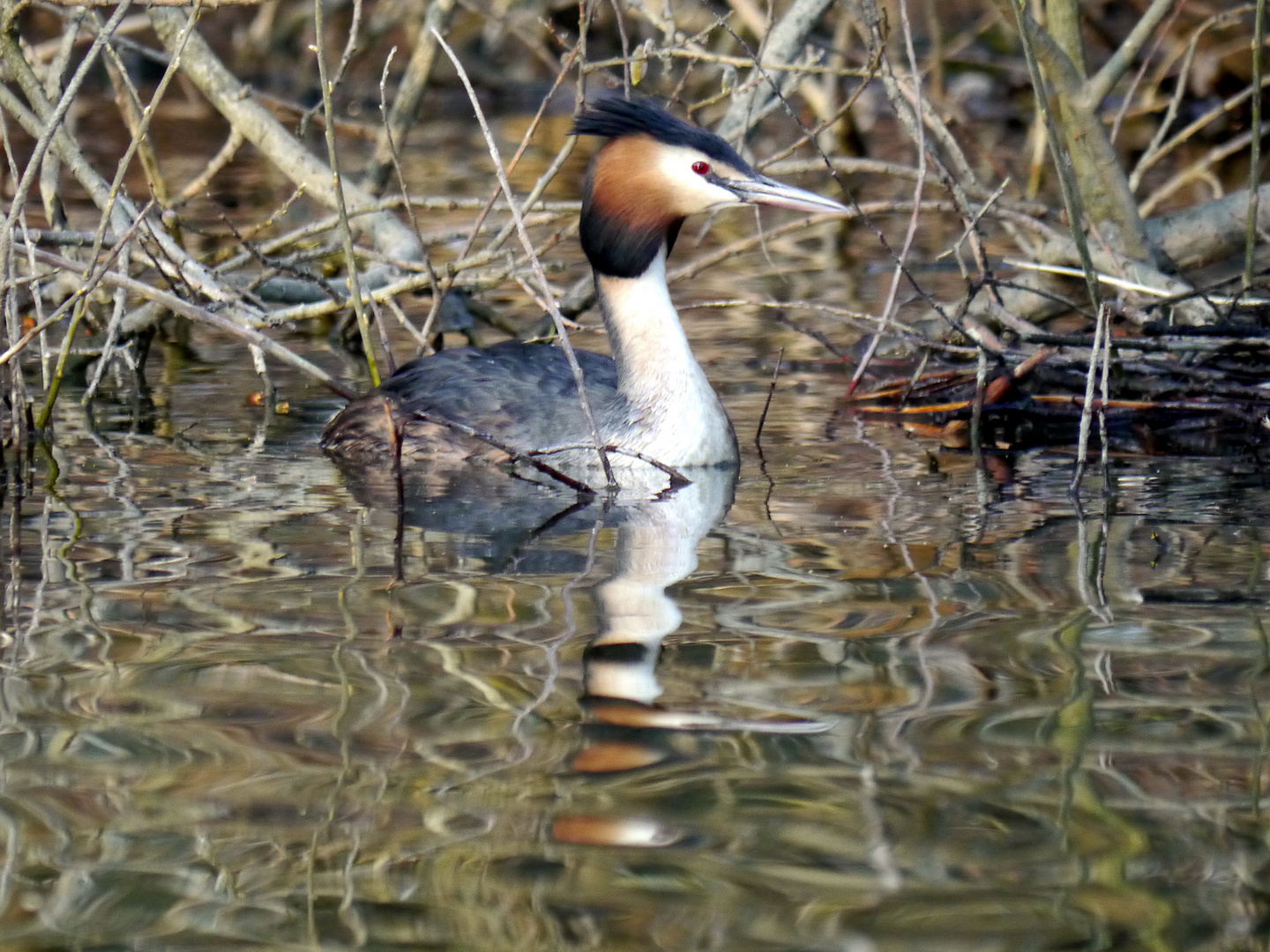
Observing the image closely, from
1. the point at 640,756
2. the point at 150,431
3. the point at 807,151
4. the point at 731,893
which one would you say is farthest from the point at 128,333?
the point at 807,151

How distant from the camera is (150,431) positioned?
6523 millimetres

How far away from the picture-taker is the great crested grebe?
579 centimetres

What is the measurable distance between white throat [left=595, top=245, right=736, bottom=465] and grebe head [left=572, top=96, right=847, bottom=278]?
77mm

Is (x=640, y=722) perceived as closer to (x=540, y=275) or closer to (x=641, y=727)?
(x=641, y=727)

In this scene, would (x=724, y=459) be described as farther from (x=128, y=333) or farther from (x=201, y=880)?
(x=201, y=880)

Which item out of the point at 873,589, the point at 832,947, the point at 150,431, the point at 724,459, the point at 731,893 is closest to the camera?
the point at 832,947

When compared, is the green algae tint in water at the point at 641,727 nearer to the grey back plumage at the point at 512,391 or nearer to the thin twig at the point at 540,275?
the thin twig at the point at 540,275

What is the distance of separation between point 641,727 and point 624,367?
2.86 meters

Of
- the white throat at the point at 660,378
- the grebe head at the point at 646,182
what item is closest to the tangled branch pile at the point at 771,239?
the grebe head at the point at 646,182

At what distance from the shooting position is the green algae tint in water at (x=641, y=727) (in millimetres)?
2578

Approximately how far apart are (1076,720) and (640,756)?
755mm

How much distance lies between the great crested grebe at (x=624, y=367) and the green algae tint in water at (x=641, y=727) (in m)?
0.63

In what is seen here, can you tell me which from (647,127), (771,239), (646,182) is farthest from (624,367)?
(771,239)

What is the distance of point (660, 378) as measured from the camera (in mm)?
5859
